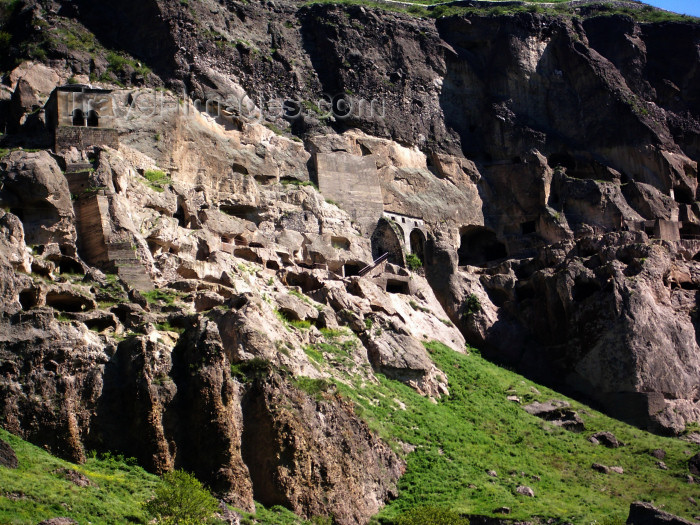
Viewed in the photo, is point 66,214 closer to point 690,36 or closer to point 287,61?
point 287,61

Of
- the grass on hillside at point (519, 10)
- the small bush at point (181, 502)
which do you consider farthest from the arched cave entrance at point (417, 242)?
the small bush at point (181, 502)

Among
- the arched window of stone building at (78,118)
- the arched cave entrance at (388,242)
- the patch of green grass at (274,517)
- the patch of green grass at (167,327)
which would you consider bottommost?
the patch of green grass at (274,517)

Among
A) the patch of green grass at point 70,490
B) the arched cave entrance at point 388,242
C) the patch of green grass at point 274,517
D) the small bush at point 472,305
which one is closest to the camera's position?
the patch of green grass at point 70,490

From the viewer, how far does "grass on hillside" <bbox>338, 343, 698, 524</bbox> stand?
3488 centimetres

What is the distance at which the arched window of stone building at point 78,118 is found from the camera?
1892 inches

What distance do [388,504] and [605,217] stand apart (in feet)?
109

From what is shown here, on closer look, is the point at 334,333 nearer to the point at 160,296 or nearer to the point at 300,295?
the point at 300,295

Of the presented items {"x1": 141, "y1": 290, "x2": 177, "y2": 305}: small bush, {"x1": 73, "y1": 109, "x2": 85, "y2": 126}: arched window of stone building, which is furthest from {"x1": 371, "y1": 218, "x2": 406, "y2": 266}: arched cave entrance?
{"x1": 141, "y1": 290, "x2": 177, "y2": 305}: small bush

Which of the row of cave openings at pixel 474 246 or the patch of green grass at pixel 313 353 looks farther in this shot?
the row of cave openings at pixel 474 246

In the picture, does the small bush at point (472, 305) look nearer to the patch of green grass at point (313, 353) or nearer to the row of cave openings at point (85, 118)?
the patch of green grass at point (313, 353)

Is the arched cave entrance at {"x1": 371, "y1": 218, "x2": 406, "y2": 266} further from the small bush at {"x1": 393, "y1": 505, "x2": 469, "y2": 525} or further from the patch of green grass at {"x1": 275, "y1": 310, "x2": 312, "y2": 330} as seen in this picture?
the small bush at {"x1": 393, "y1": 505, "x2": 469, "y2": 525}

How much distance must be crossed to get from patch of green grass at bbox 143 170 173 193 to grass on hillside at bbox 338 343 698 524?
14023 mm

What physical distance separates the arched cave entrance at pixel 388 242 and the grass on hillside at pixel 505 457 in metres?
9.48

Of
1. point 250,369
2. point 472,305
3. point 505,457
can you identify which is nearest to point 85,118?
point 250,369
